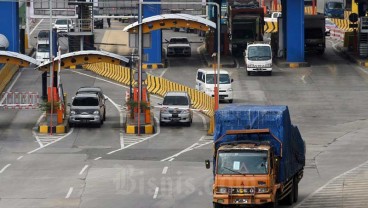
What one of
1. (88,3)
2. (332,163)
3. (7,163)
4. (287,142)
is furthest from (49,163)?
(88,3)

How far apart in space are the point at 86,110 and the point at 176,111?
14.6 feet

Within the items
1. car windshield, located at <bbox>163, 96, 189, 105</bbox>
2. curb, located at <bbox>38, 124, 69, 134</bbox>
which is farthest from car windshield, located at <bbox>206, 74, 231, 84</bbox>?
curb, located at <bbox>38, 124, 69, 134</bbox>

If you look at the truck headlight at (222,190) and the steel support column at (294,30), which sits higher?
the steel support column at (294,30)

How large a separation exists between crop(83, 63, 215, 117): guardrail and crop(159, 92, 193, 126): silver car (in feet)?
2.68

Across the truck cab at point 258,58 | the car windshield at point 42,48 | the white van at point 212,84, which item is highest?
the car windshield at point 42,48

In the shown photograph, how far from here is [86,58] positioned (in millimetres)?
63000

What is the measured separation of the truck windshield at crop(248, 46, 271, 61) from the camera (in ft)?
259

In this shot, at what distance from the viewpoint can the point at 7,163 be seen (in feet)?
162

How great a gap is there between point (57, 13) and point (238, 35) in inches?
538

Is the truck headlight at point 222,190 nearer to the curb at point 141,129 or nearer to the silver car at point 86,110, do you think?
the curb at point 141,129

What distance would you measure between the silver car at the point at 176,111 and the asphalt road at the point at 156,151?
52 cm

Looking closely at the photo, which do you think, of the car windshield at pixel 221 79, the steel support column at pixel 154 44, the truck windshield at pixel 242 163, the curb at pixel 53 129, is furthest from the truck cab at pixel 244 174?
the steel support column at pixel 154 44

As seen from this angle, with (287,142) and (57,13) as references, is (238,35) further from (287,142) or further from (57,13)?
(287,142)

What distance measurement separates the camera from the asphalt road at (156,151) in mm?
41406
